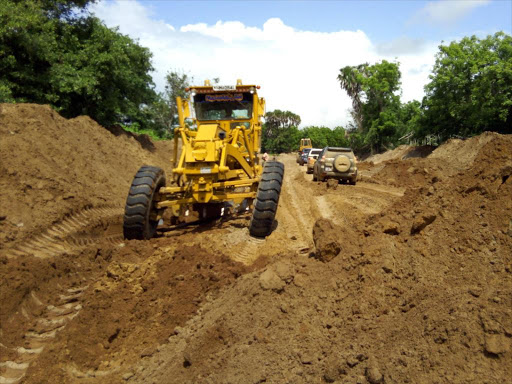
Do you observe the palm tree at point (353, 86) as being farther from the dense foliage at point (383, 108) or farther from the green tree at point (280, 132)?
the green tree at point (280, 132)

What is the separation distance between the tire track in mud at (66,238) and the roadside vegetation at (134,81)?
7991mm

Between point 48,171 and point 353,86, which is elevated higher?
point 353,86

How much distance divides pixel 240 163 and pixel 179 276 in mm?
3754

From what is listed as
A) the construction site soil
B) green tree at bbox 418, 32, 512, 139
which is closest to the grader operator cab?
the construction site soil

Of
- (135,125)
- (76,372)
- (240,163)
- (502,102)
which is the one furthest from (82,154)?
(502,102)

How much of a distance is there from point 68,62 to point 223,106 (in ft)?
37.6

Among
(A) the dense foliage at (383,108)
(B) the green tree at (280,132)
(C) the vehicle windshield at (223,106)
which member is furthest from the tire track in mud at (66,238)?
(B) the green tree at (280,132)

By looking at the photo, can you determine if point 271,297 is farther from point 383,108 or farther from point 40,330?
point 383,108

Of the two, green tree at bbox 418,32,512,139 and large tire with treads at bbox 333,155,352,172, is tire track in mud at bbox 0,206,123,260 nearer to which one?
large tire with treads at bbox 333,155,352,172

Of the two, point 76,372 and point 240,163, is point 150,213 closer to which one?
point 240,163

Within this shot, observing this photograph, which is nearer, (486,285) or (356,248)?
(486,285)

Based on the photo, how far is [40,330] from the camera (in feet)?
16.7

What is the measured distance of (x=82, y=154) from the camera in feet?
43.3

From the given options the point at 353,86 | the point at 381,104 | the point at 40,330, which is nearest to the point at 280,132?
the point at 353,86
